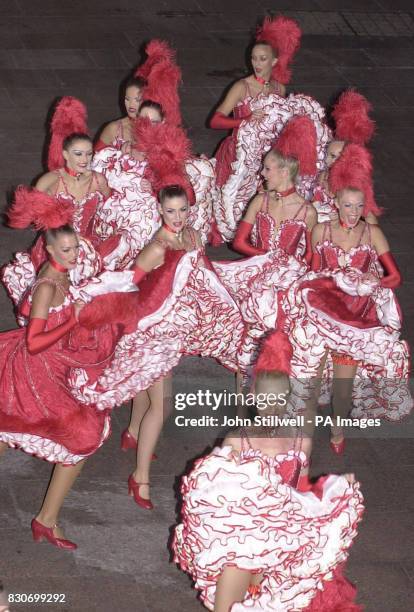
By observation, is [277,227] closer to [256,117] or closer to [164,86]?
[164,86]

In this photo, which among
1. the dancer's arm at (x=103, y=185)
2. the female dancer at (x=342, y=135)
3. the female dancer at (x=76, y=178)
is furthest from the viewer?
the female dancer at (x=342, y=135)

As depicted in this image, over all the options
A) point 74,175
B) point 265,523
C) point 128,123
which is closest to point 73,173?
point 74,175

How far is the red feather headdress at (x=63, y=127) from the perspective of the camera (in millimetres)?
8203

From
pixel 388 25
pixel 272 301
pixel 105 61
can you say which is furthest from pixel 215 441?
pixel 388 25

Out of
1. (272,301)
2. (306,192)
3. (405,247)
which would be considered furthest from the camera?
(405,247)

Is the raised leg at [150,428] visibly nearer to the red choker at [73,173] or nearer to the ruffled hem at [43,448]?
the ruffled hem at [43,448]

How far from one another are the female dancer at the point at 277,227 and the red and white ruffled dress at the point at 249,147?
0.89 meters

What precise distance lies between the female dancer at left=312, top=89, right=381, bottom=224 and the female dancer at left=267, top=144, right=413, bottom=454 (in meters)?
0.51

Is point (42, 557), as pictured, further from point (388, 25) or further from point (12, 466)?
point (388, 25)

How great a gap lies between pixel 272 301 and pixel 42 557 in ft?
6.52

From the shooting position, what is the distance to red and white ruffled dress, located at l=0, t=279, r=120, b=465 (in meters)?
6.63

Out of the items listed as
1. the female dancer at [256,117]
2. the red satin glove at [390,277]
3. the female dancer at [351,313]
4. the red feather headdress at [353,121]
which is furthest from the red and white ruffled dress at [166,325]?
the female dancer at [256,117]

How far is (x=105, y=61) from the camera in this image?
45.6ft

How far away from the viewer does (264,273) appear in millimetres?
7625
